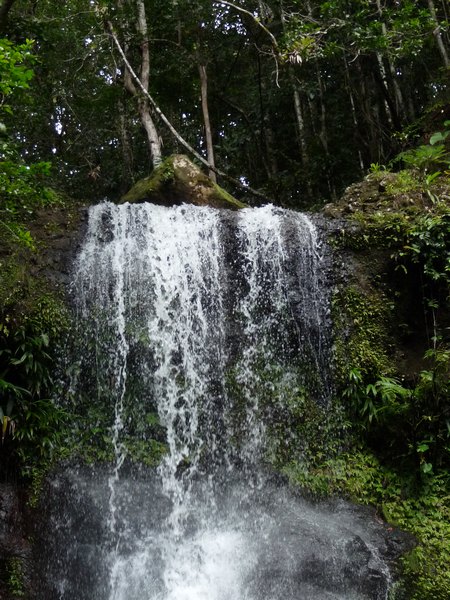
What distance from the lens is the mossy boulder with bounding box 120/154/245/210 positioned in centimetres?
895

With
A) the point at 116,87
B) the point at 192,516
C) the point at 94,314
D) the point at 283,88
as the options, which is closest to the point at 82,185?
the point at 116,87

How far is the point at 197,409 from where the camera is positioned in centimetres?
693

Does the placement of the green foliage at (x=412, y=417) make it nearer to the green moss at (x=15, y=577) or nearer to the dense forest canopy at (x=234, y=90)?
the green moss at (x=15, y=577)

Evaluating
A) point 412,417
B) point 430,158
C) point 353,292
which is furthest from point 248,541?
point 430,158

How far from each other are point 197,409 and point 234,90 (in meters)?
11.3

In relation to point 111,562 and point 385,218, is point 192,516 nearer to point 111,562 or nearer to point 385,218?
point 111,562

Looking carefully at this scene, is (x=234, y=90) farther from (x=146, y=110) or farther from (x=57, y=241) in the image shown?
(x=57, y=241)

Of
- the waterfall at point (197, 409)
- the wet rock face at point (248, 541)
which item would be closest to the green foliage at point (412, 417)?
the waterfall at point (197, 409)

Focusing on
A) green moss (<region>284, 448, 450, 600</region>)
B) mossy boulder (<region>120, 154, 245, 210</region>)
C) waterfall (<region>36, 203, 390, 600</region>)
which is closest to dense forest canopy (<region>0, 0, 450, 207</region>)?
mossy boulder (<region>120, 154, 245, 210</region>)

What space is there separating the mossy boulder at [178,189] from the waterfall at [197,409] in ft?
2.67

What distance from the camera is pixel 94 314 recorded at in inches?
283

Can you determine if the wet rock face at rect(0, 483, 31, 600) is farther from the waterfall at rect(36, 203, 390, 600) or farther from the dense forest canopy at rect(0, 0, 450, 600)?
the waterfall at rect(36, 203, 390, 600)

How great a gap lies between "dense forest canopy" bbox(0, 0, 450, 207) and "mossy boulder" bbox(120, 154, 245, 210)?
1.44 metres

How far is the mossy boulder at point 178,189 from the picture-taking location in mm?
8953
